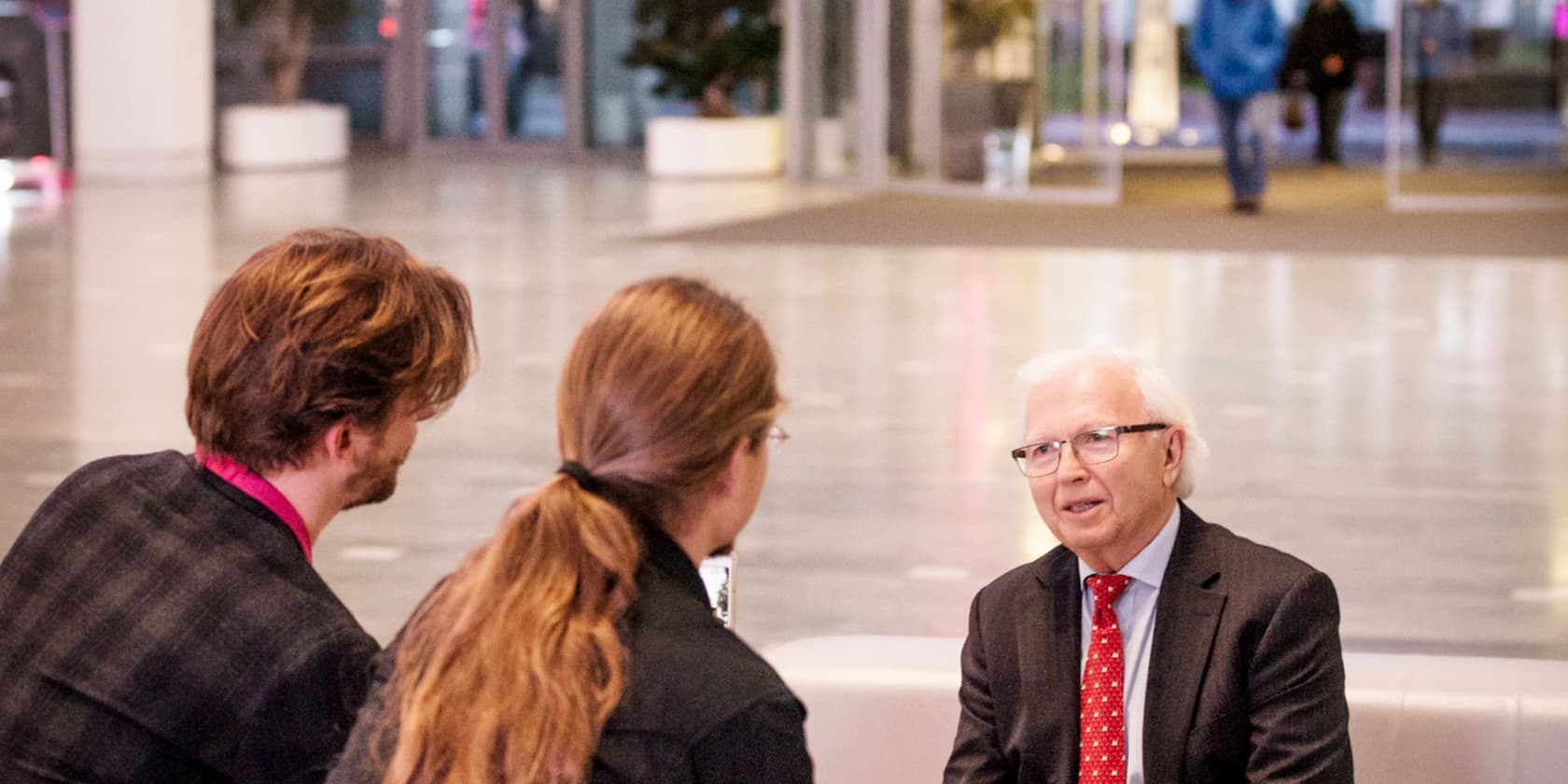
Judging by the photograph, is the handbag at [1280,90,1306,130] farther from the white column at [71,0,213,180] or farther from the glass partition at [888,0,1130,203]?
the white column at [71,0,213,180]

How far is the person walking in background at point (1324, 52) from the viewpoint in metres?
17.1

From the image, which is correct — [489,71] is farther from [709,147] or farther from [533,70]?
[709,147]

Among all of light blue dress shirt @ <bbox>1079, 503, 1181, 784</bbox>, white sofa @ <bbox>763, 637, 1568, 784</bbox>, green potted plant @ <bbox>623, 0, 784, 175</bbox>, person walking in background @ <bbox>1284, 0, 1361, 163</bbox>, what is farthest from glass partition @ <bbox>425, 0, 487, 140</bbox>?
light blue dress shirt @ <bbox>1079, 503, 1181, 784</bbox>

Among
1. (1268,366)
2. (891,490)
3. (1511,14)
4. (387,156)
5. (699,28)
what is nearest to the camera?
(891,490)

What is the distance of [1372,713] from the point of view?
261cm

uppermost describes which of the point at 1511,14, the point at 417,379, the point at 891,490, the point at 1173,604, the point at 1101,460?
the point at 1511,14

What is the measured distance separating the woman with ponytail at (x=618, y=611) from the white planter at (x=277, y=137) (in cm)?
1783

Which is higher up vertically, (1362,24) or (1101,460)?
(1362,24)

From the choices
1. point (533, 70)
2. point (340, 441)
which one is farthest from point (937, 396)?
point (533, 70)

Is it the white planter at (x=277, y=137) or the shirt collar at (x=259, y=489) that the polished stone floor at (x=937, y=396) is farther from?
the white planter at (x=277, y=137)

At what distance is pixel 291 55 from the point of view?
62.4 ft

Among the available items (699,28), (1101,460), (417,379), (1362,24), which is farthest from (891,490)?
(1362,24)

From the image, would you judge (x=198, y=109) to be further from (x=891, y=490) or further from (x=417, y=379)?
(x=417, y=379)

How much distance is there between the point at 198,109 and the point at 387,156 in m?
3.09
